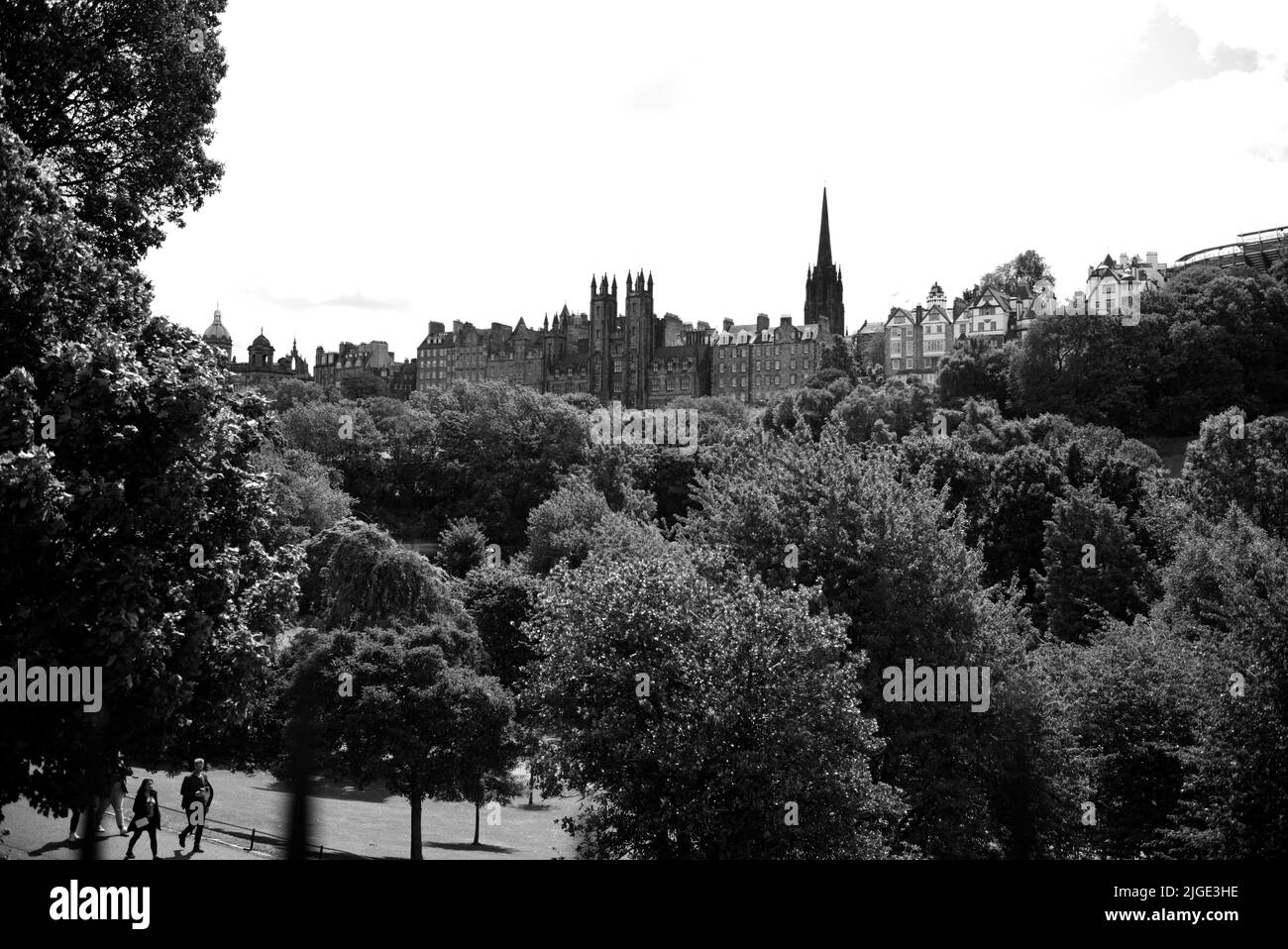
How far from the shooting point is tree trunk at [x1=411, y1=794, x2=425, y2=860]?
27.6 metres

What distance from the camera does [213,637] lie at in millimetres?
15883

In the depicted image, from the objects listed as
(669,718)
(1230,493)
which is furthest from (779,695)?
(1230,493)

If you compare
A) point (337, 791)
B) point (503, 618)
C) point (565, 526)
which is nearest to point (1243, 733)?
point (337, 791)

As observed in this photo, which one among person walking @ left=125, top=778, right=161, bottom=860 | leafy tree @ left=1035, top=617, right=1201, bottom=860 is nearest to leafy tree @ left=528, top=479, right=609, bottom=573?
leafy tree @ left=1035, top=617, right=1201, bottom=860

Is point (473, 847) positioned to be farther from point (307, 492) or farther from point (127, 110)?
point (307, 492)

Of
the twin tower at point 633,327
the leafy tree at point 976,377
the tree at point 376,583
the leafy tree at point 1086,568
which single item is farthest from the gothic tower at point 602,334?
the tree at point 376,583

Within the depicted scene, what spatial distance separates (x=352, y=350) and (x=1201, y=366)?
13637cm

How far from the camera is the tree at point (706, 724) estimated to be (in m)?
20.5
